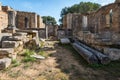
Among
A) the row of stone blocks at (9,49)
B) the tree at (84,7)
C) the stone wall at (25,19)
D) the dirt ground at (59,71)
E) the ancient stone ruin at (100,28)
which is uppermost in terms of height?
the tree at (84,7)

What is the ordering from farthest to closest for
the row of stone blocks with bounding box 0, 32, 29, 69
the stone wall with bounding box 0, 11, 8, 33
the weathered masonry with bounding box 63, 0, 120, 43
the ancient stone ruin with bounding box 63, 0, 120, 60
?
the stone wall with bounding box 0, 11, 8, 33, the weathered masonry with bounding box 63, 0, 120, 43, the ancient stone ruin with bounding box 63, 0, 120, 60, the row of stone blocks with bounding box 0, 32, 29, 69

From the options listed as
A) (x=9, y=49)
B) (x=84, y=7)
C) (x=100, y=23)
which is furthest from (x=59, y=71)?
(x=84, y=7)

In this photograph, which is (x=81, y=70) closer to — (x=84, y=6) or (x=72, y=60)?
(x=72, y=60)

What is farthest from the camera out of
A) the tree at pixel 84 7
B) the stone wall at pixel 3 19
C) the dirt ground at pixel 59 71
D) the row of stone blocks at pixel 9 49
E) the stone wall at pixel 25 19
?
the tree at pixel 84 7

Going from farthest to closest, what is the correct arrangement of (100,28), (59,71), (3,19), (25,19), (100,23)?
(25,19)
(100,23)
(100,28)
(3,19)
(59,71)

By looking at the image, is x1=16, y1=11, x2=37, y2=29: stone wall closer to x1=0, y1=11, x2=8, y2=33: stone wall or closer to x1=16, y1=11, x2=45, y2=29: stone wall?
x1=16, y1=11, x2=45, y2=29: stone wall

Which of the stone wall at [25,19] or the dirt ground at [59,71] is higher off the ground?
the stone wall at [25,19]

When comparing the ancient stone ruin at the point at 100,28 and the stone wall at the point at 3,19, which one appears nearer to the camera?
the ancient stone ruin at the point at 100,28

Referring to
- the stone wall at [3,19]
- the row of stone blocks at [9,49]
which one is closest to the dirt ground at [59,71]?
the row of stone blocks at [9,49]

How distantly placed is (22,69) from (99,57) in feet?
10.5

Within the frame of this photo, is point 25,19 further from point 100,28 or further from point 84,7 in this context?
point 84,7

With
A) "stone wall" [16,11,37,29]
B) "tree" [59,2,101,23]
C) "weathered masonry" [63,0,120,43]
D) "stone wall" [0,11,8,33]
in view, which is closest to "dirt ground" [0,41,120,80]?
"weathered masonry" [63,0,120,43]

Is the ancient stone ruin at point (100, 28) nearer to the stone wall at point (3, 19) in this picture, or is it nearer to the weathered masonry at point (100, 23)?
the weathered masonry at point (100, 23)

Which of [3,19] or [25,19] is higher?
[25,19]
